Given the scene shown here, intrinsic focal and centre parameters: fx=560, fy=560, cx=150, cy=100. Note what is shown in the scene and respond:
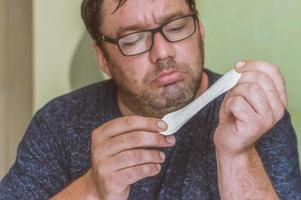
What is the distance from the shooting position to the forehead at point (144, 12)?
1.05 meters

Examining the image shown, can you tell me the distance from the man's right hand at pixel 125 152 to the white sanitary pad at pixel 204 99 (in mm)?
22

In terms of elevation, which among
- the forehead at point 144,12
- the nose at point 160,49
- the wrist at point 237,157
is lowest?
the wrist at point 237,157

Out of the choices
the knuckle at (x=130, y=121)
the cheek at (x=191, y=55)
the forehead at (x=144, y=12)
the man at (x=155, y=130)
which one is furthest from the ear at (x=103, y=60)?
the knuckle at (x=130, y=121)

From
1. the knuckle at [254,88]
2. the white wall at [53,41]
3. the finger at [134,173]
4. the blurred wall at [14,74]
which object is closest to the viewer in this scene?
the knuckle at [254,88]

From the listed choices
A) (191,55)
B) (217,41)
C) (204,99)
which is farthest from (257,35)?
(204,99)

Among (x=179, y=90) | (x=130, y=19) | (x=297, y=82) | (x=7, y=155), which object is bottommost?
(x=7, y=155)

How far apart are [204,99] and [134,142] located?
0.13m

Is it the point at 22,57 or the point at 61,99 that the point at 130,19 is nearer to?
the point at 61,99

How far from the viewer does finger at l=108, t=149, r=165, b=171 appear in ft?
2.95

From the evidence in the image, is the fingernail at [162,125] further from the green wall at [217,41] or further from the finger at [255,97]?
the green wall at [217,41]

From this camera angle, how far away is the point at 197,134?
3.59ft

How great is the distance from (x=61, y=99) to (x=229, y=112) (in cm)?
50

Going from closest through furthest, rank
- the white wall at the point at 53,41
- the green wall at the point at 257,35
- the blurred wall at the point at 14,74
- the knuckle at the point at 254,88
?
the knuckle at the point at 254,88, the green wall at the point at 257,35, the white wall at the point at 53,41, the blurred wall at the point at 14,74

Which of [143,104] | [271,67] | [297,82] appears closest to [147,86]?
[143,104]
